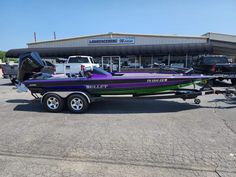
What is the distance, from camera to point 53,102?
6.64 m

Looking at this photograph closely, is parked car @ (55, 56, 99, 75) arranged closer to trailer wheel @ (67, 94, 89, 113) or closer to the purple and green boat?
the purple and green boat

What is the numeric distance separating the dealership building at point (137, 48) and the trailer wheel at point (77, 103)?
19777 millimetres

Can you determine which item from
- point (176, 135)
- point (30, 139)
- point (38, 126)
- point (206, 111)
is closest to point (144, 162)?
point (176, 135)

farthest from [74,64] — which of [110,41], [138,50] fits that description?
[110,41]

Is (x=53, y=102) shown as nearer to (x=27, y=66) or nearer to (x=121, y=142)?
(x=27, y=66)

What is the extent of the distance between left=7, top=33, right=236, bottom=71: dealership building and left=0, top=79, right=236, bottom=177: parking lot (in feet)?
62.2

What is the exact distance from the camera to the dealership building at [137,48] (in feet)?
81.1

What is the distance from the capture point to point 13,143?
4.22 metres

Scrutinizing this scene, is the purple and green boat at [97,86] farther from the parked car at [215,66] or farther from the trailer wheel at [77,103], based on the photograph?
the parked car at [215,66]

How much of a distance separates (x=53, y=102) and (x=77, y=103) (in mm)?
842

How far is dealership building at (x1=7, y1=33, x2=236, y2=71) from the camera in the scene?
973 inches

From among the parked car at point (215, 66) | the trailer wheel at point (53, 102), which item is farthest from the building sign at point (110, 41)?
the trailer wheel at point (53, 102)

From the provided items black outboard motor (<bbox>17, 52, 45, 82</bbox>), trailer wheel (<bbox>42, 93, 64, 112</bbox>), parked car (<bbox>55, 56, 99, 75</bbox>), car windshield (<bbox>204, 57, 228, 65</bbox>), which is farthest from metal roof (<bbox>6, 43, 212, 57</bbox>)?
trailer wheel (<bbox>42, 93, 64, 112</bbox>)

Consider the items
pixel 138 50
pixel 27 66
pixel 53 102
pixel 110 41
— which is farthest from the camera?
pixel 110 41
